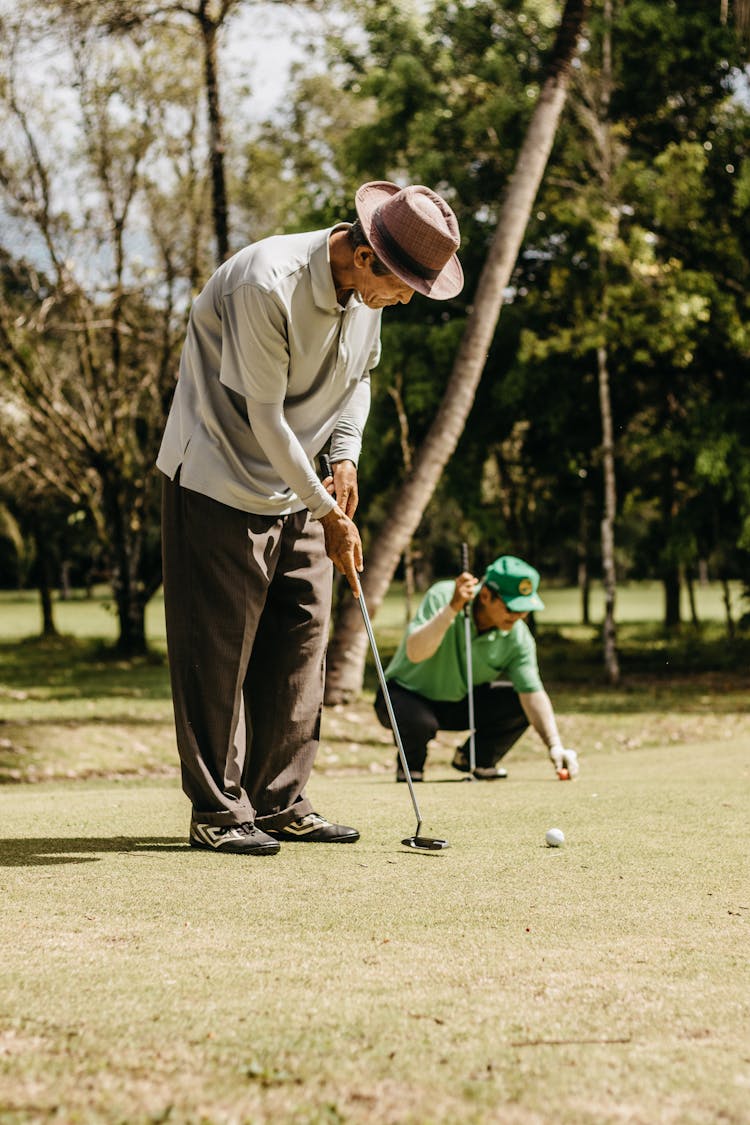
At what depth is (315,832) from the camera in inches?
182

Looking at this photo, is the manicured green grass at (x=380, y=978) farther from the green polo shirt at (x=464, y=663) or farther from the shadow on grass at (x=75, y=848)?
the green polo shirt at (x=464, y=663)

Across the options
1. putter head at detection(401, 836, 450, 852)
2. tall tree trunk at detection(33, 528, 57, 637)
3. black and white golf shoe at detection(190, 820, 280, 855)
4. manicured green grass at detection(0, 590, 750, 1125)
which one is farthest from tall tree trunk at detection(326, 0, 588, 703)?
tall tree trunk at detection(33, 528, 57, 637)

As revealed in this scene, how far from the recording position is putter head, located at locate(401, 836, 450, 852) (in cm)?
440

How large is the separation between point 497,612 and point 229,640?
2.77 meters

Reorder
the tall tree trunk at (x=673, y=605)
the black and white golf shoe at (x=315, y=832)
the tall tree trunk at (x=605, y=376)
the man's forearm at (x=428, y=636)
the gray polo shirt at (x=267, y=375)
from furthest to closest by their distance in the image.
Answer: the tall tree trunk at (x=673, y=605) < the tall tree trunk at (x=605, y=376) < the man's forearm at (x=428, y=636) < the black and white golf shoe at (x=315, y=832) < the gray polo shirt at (x=267, y=375)

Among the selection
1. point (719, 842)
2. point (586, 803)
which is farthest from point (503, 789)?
point (719, 842)

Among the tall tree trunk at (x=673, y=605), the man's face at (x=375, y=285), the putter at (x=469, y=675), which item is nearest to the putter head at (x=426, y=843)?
the man's face at (x=375, y=285)

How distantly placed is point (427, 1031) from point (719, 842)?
256 centimetres

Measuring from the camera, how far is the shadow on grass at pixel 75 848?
4.19 metres

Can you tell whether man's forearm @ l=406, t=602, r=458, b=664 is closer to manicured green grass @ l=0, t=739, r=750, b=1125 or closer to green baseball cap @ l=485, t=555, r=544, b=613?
green baseball cap @ l=485, t=555, r=544, b=613

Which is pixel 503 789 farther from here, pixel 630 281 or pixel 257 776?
pixel 630 281

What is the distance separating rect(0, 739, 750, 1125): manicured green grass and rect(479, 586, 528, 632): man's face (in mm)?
1999

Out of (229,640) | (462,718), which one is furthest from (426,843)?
(462,718)

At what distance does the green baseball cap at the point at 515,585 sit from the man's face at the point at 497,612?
46mm
